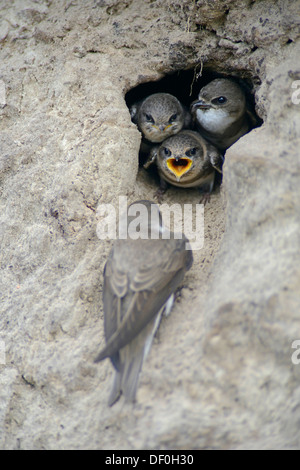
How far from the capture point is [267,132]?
7.51 feet

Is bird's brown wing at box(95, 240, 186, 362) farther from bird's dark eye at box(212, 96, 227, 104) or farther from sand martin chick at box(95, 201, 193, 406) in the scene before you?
bird's dark eye at box(212, 96, 227, 104)

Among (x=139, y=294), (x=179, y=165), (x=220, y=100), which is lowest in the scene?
(x=179, y=165)

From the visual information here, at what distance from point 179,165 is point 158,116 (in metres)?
0.37

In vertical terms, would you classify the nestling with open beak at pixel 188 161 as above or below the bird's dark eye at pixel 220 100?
below

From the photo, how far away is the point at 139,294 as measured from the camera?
2135mm

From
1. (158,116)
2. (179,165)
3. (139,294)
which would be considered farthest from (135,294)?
(158,116)

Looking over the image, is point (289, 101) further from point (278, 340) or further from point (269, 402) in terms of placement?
point (269, 402)

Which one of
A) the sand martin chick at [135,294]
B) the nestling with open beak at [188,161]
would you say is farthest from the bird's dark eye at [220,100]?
the sand martin chick at [135,294]

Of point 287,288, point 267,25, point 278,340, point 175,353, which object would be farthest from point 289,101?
point 175,353

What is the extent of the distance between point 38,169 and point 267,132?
1.35 metres

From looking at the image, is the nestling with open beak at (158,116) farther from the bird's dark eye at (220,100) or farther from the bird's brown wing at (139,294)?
the bird's brown wing at (139,294)

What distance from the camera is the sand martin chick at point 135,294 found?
2006 millimetres

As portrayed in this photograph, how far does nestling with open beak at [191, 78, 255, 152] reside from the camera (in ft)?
10.2

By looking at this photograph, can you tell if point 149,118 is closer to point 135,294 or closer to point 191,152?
point 191,152
